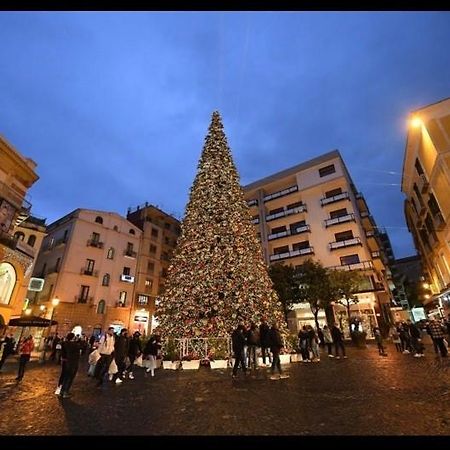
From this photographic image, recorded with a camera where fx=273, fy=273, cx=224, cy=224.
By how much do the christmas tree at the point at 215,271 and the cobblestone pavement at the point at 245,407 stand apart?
13.7ft

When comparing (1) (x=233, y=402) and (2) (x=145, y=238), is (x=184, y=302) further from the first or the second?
(2) (x=145, y=238)

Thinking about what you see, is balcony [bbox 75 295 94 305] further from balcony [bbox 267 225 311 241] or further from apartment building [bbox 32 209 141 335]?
balcony [bbox 267 225 311 241]

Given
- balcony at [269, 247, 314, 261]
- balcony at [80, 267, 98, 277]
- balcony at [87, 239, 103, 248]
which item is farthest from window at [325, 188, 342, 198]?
balcony at [80, 267, 98, 277]

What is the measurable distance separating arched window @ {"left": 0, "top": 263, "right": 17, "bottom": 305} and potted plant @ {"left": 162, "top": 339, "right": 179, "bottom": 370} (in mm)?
14852

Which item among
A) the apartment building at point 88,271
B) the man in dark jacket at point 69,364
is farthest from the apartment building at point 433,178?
the apartment building at point 88,271

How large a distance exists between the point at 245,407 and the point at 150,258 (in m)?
36.7

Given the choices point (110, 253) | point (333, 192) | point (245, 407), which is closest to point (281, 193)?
point (333, 192)

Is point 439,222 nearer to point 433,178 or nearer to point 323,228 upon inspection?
point 433,178

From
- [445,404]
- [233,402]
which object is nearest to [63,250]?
[233,402]

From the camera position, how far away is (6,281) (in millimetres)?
19734

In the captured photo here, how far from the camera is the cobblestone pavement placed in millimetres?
3912

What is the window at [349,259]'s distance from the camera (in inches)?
1266

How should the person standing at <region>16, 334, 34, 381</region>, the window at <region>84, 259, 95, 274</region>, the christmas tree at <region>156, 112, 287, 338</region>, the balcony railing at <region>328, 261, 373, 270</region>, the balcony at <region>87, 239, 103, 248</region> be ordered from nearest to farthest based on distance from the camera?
the person standing at <region>16, 334, 34, 381</region>
the christmas tree at <region>156, 112, 287, 338</region>
the balcony railing at <region>328, 261, 373, 270</region>
the window at <region>84, 259, 95, 274</region>
the balcony at <region>87, 239, 103, 248</region>

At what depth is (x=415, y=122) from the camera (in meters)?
19.1
